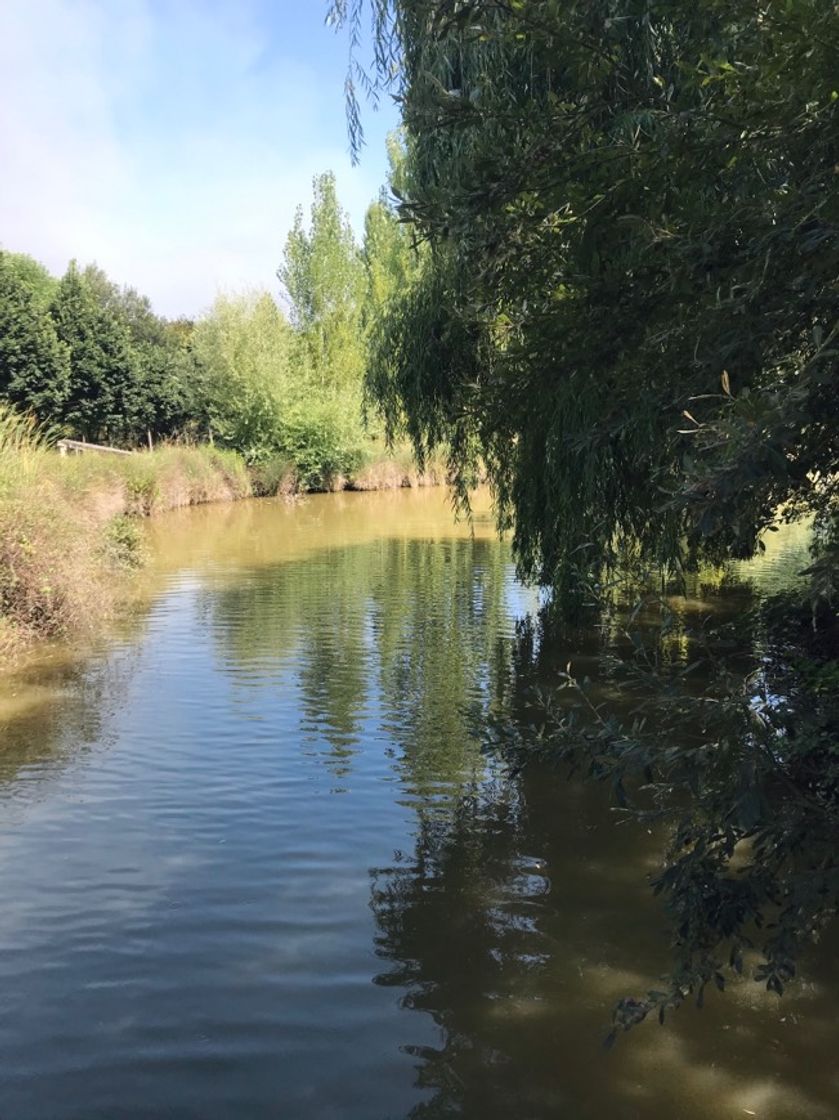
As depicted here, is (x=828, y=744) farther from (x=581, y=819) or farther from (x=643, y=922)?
(x=581, y=819)

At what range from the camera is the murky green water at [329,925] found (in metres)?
3.39

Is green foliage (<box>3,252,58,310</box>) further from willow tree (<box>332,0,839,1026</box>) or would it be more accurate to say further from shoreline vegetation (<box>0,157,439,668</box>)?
willow tree (<box>332,0,839,1026</box>)

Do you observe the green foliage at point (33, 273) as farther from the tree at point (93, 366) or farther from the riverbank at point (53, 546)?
the riverbank at point (53, 546)

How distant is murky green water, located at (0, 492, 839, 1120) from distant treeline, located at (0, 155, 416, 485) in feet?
69.8

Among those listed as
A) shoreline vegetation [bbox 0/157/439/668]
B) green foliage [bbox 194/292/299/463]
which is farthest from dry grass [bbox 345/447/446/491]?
green foliage [bbox 194/292/299/463]

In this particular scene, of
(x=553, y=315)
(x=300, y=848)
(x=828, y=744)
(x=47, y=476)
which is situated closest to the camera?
(x=828, y=744)

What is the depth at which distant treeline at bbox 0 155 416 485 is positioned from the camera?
29859 mm

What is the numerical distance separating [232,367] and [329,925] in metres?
30.6

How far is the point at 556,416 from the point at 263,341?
27489 mm

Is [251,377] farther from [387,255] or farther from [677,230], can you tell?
[677,230]

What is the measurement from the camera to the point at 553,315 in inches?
141

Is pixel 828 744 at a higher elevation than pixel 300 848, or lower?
higher

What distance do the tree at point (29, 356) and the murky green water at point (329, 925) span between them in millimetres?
22868

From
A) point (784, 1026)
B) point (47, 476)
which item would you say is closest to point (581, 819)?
point (784, 1026)
